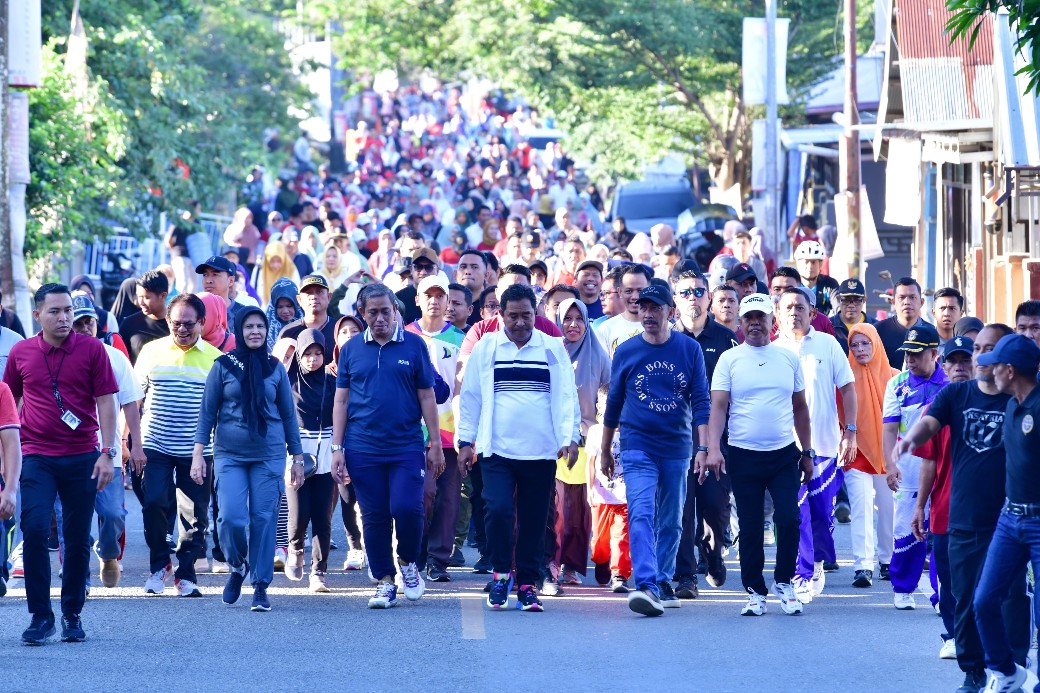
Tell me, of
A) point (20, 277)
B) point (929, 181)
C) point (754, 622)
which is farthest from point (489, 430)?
point (929, 181)

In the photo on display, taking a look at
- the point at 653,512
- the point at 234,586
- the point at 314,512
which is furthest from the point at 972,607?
the point at 314,512

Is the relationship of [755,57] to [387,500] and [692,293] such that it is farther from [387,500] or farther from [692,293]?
[387,500]

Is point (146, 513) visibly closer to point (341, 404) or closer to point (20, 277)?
point (341, 404)

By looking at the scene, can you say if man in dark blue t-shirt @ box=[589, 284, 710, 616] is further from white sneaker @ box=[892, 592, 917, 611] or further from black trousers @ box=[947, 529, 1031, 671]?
black trousers @ box=[947, 529, 1031, 671]

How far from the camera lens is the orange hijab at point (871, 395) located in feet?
42.6

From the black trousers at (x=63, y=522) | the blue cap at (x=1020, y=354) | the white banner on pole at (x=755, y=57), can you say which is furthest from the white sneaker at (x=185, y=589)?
the white banner on pole at (x=755, y=57)

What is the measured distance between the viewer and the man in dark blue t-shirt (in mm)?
11344

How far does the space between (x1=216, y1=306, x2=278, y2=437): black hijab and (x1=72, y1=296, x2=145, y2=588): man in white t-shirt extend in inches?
24.0

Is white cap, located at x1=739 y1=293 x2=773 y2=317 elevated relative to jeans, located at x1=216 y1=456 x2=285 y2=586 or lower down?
elevated

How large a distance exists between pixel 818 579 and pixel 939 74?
11.3 meters

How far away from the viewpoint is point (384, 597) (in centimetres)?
1145

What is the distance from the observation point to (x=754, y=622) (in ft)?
36.3

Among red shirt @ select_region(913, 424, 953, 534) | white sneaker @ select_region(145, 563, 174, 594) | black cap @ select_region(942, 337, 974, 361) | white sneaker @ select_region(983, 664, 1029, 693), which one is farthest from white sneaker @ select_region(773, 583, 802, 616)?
white sneaker @ select_region(145, 563, 174, 594)

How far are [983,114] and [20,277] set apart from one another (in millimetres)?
10675
